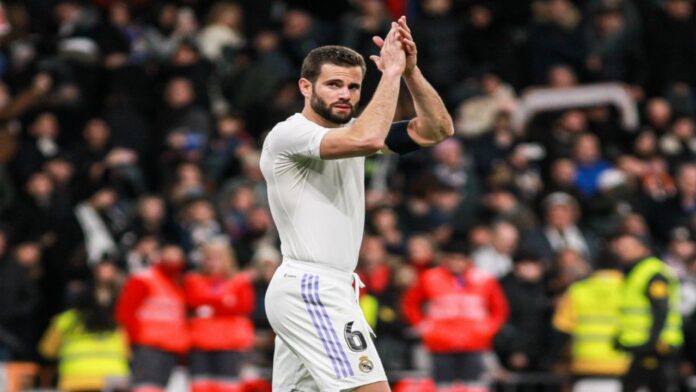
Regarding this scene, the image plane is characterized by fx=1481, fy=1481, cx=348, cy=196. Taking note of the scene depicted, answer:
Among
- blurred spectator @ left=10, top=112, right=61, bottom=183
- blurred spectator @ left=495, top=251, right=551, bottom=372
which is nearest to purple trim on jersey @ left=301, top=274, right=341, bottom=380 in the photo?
blurred spectator @ left=495, top=251, right=551, bottom=372

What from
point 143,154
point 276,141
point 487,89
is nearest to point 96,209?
point 143,154

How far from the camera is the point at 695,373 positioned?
14.3m

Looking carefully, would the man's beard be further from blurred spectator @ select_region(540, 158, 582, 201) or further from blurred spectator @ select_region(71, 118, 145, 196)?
blurred spectator @ select_region(540, 158, 582, 201)

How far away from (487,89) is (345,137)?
1043cm

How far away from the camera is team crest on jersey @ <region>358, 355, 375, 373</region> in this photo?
666 centimetres

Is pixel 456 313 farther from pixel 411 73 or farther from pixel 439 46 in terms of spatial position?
pixel 411 73

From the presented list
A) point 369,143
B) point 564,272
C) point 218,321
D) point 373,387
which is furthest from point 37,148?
point 369,143

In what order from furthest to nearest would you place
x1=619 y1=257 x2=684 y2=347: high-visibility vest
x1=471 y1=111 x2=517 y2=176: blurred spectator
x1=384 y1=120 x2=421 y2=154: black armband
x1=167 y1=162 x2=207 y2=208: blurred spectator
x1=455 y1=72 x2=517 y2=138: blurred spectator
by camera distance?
1. x1=455 y1=72 x2=517 y2=138: blurred spectator
2. x1=471 y1=111 x2=517 y2=176: blurred spectator
3. x1=167 y1=162 x2=207 y2=208: blurred spectator
4. x1=619 y1=257 x2=684 y2=347: high-visibility vest
5. x1=384 y1=120 x2=421 y2=154: black armband

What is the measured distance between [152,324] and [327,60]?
679 centimetres

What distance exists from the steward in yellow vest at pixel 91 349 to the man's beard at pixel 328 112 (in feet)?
22.8

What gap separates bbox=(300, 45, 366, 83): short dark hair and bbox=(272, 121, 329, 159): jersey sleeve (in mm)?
246

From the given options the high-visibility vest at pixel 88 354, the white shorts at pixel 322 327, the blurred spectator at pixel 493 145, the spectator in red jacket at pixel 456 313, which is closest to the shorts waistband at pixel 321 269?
the white shorts at pixel 322 327

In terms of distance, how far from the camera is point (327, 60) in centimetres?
682

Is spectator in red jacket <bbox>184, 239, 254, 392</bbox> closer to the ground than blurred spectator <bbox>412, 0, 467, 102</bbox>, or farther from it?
closer to the ground
